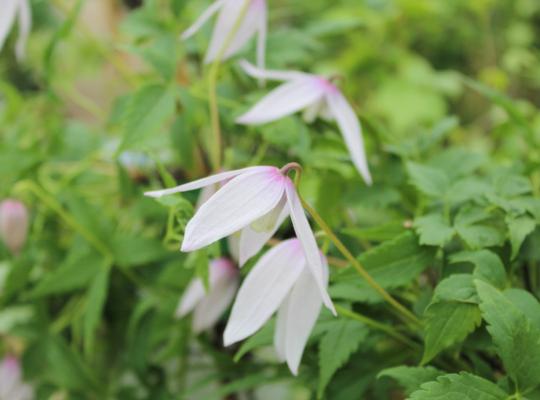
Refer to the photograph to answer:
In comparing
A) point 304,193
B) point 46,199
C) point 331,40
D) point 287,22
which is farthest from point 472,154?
point 287,22

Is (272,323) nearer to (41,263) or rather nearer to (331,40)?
(41,263)

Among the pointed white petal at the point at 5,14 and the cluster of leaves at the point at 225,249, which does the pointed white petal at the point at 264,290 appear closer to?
the cluster of leaves at the point at 225,249

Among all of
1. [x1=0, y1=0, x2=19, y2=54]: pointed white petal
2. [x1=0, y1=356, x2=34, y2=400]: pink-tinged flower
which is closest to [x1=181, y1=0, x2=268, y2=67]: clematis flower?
[x1=0, y1=0, x2=19, y2=54]: pointed white petal

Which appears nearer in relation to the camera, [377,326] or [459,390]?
[459,390]

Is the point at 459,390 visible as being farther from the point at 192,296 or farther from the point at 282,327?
the point at 192,296

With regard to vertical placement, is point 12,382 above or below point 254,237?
below

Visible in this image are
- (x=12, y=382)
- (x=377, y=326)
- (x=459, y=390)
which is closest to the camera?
(x=459, y=390)

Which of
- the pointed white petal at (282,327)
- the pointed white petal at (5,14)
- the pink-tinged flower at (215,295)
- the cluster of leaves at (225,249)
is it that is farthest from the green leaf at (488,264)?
the pointed white petal at (5,14)

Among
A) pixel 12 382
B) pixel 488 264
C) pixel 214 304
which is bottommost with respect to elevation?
pixel 12 382

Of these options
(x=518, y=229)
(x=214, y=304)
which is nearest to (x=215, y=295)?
(x=214, y=304)
